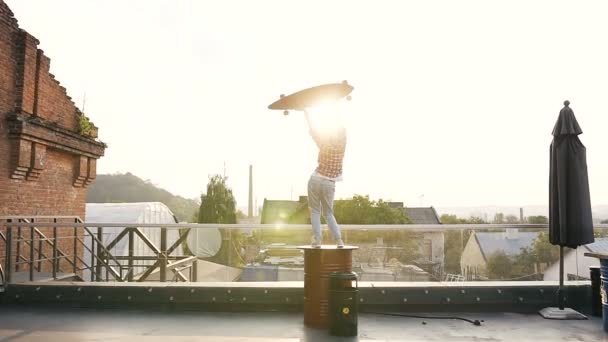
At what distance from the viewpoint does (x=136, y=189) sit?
376ft

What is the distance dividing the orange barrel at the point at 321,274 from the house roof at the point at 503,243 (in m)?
3.94

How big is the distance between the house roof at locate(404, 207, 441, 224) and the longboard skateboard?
44106 millimetres

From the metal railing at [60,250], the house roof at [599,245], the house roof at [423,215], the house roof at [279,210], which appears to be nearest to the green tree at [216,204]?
the house roof at [279,210]

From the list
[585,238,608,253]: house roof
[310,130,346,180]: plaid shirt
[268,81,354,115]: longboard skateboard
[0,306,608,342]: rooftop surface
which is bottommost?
[0,306,608,342]: rooftop surface

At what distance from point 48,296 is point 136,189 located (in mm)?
113795

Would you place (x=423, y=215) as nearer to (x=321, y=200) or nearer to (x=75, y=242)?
(x=75, y=242)

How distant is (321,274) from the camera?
5711mm

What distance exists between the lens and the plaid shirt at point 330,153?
5.94 m

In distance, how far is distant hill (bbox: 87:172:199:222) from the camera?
107 m

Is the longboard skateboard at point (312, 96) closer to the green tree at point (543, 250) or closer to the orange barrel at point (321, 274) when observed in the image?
the orange barrel at point (321, 274)

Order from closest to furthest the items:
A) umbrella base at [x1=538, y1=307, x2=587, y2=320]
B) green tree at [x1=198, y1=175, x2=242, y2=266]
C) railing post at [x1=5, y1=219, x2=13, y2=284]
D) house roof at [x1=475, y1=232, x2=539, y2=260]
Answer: umbrella base at [x1=538, y1=307, x2=587, y2=320]
railing post at [x1=5, y1=219, x2=13, y2=284]
house roof at [x1=475, y1=232, x2=539, y2=260]
green tree at [x1=198, y1=175, x2=242, y2=266]

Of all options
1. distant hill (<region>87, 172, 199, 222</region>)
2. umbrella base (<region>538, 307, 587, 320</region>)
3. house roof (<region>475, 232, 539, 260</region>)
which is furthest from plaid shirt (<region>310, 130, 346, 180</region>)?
distant hill (<region>87, 172, 199, 222</region>)

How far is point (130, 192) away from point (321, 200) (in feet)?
373

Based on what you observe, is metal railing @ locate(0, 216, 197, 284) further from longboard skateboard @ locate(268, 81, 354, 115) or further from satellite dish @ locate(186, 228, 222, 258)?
longboard skateboard @ locate(268, 81, 354, 115)
